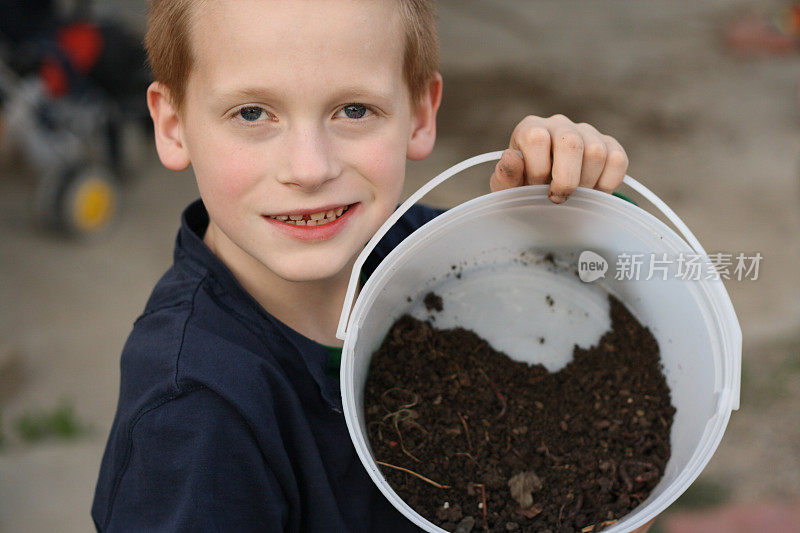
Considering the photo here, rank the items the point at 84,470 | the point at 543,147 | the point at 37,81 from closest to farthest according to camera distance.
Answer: the point at 543,147, the point at 84,470, the point at 37,81

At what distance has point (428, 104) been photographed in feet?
3.40

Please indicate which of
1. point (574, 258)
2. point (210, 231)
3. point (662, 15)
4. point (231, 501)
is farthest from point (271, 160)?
point (662, 15)

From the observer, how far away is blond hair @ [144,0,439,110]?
2.89ft

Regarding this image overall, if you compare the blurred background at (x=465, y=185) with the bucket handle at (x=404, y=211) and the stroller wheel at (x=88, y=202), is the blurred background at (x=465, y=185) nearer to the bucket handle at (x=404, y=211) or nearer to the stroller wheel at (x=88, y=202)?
the stroller wheel at (x=88, y=202)

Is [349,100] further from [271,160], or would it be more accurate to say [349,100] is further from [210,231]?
[210,231]

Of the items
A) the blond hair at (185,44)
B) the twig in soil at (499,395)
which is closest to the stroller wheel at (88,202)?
the blond hair at (185,44)

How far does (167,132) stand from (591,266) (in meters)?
0.62

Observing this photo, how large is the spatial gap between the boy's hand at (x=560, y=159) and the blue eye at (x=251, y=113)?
0.30 meters

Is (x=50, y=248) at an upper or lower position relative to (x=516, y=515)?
upper

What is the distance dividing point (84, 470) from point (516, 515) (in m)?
1.43

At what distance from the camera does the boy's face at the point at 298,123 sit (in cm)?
79

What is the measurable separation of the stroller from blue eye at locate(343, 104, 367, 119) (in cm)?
204

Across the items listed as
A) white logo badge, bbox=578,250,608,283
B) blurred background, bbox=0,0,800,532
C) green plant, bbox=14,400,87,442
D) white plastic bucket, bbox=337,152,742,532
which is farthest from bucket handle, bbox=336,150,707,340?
green plant, bbox=14,400,87,442

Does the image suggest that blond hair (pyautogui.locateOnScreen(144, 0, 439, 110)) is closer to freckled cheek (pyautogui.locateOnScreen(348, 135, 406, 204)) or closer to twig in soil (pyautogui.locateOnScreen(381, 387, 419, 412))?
freckled cheek (pyautogui.locateOnScreen(348, 135, 406, 204))
